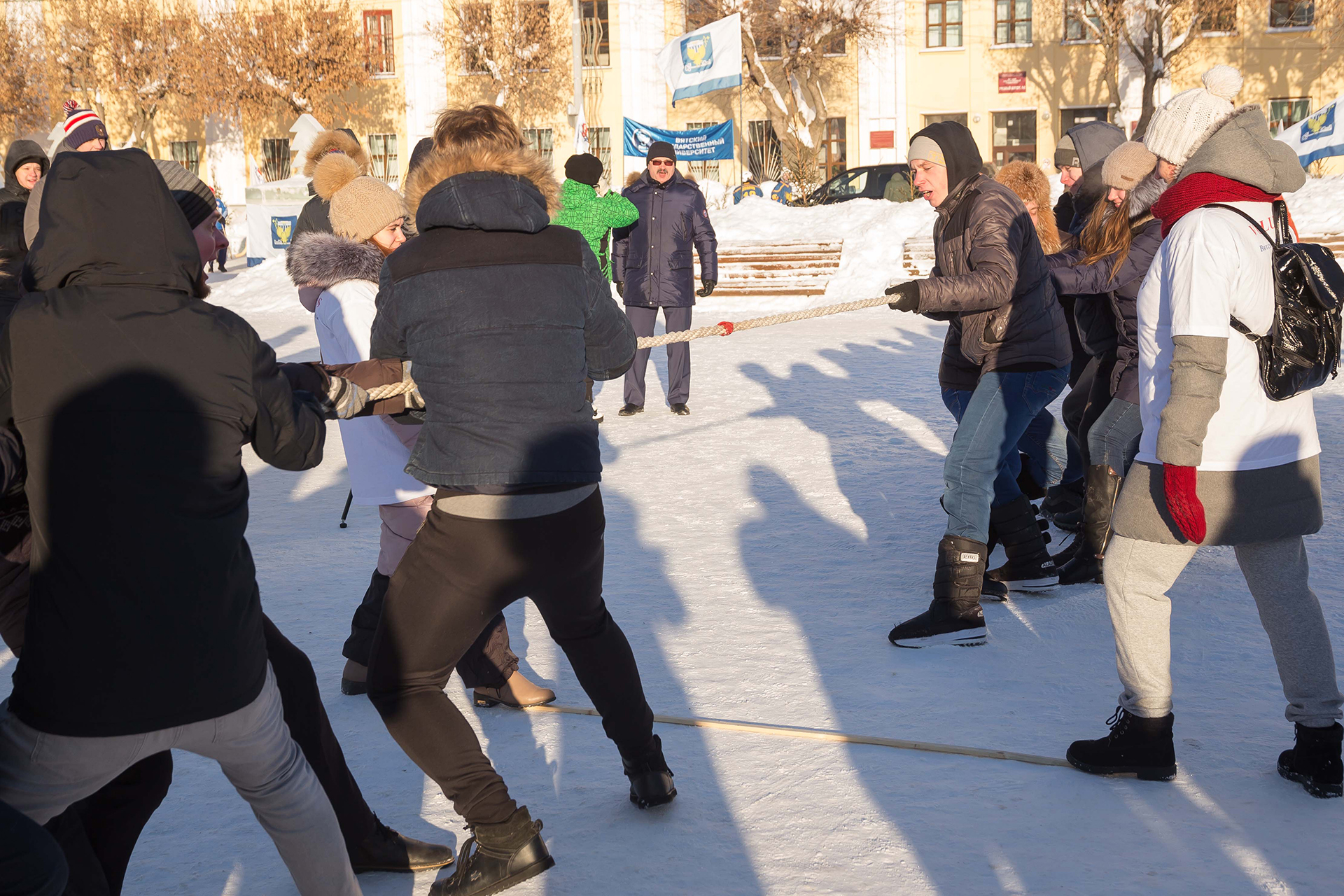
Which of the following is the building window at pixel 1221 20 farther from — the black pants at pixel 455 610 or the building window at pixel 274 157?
the black pants at pixel 455 610

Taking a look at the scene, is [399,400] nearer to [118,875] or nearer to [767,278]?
[118,875]

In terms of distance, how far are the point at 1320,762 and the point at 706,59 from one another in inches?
927

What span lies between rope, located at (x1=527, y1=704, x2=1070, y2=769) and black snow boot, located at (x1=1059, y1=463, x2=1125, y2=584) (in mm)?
1661

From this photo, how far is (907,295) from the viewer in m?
3.99

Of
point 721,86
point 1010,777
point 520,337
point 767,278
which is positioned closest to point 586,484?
point 520,337

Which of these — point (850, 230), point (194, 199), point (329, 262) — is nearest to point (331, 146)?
point (329, 262)

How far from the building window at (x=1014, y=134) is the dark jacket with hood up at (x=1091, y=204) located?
28976 millimetres

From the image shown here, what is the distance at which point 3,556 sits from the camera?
226 cm

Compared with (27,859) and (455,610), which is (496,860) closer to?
(455,610)

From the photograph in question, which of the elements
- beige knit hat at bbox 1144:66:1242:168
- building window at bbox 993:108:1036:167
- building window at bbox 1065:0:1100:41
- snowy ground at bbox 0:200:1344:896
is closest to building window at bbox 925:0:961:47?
building window at bbox 993:108:1036:167

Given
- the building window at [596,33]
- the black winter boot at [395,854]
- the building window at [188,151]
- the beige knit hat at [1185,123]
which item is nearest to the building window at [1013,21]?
the building window at [596,33]

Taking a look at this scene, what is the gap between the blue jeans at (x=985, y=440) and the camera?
413 centimetres

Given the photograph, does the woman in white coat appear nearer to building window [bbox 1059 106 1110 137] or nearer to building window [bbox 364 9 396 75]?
building window [bbox 1059 106 1110 137]

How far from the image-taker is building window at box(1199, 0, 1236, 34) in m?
30.5
